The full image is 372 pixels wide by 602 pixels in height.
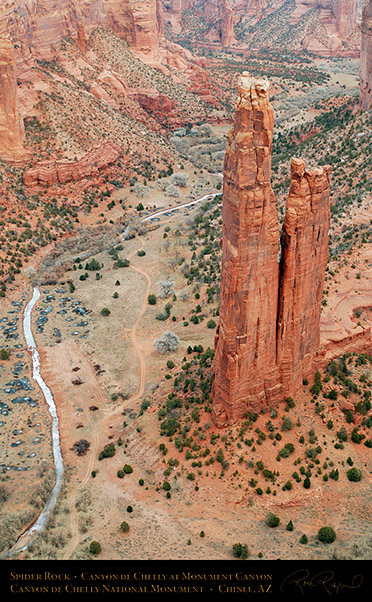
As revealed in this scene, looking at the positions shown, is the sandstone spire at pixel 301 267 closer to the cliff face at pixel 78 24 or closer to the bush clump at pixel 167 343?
the bush clump at pixel 167 343

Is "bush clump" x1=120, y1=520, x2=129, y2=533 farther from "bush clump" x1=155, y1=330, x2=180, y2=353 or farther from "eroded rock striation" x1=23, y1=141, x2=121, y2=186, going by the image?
"eroded rock striation" x1=23, y1=141, x2=121, y2=186

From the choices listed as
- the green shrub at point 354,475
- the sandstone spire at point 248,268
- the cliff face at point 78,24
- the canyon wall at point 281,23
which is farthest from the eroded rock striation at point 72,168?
the canyon wall at point 281,23

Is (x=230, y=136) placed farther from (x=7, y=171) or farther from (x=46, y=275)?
(x=7, y=171)

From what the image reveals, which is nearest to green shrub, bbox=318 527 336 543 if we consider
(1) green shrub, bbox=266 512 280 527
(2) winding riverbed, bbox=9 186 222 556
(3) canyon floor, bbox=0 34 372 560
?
(3) canyon floor, bbox=0 34 372 560

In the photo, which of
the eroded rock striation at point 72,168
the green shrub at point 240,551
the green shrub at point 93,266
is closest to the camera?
the green shrub at point 240,551

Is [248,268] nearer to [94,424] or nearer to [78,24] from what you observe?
[94,424]

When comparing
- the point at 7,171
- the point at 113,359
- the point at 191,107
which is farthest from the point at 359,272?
the point at 191,107
